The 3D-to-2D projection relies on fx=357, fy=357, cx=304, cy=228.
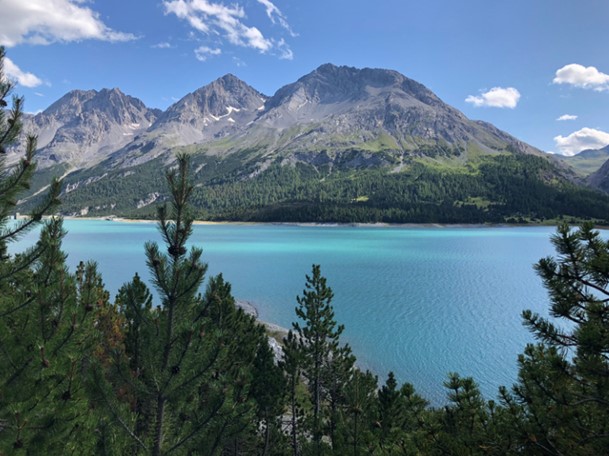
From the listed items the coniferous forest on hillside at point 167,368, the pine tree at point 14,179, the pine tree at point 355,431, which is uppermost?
the pine tree at point 14,179

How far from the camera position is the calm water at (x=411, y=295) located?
1341 inches

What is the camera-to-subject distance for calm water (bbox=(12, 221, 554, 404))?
3406 cm

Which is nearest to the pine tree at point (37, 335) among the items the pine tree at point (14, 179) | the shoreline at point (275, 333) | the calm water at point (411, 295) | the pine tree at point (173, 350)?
the pine tree at point (14, 179)

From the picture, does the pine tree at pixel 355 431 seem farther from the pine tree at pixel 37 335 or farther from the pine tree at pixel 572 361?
the pine tree at pixel 37 335

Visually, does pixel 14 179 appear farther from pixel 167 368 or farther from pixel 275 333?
pixel 275 333

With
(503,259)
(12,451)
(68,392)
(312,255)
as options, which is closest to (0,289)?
(68,392)

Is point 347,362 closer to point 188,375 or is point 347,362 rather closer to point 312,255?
point 188,375

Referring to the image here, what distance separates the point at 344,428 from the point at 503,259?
101 meters

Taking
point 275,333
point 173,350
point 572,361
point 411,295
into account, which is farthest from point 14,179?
point 411,295

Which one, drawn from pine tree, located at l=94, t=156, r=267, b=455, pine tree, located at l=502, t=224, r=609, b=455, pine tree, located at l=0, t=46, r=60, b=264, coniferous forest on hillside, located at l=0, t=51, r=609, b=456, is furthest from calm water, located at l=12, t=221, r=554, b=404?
pine tree, located at l=0, t=46, r=60, b=264

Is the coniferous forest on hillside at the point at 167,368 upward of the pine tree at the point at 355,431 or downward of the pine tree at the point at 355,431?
upward

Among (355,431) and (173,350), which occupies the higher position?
(173,350)

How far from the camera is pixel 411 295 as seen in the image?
5872cm

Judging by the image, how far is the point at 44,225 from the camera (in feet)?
24.7
